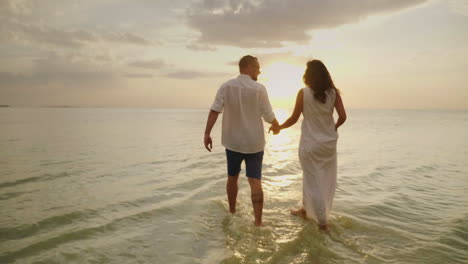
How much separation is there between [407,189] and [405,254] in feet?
14.4

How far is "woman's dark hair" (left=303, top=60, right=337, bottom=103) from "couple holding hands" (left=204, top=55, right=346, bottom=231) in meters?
0.02

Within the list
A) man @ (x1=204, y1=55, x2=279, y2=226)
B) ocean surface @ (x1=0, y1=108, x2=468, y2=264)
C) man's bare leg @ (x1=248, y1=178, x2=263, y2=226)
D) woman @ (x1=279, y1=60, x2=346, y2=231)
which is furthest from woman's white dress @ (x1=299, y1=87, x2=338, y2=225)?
man's bare leg @ (x1=248, y1=178, x2=263, y2=226)

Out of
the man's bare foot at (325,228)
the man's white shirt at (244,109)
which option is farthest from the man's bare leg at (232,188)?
the man's bare foot at (325,228)

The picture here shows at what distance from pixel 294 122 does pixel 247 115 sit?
0.74 meters

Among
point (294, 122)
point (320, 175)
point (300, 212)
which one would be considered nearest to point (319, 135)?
point (294, 122)

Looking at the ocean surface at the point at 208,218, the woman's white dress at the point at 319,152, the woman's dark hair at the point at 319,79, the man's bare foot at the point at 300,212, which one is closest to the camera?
the ocean surface at the point at 208,218

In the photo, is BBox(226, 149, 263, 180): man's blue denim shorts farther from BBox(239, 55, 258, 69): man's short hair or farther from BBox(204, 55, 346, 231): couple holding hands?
BBox(239, 55, 258, 69): man's short hair

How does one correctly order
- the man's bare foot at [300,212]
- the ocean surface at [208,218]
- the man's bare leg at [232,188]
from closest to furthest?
the ocean surface at [208,218], the man's bare leg at [232,188], the man's bare foot at [300,212]

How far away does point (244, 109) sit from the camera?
14.9 feet

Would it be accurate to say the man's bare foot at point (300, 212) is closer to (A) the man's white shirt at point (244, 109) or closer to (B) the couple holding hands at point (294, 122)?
(B) the couple holding hands at point (294, 122)

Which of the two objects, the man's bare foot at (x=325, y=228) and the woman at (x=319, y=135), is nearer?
the woman at (x=319, y=135)

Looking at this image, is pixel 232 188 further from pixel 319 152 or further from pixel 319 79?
pixel 319 79

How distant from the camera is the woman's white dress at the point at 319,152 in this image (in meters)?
4.44

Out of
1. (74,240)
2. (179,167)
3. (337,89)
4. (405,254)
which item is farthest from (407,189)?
(74,240)
